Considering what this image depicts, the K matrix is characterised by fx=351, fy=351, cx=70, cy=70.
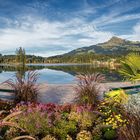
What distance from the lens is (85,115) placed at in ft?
28.3

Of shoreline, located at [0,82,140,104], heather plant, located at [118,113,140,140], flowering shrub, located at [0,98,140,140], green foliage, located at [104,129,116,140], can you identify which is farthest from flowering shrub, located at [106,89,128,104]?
heather plant, located at [118,113,140,140]

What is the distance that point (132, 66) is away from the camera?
791cm

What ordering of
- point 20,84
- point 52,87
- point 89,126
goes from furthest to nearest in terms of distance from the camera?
point 52,87 < point 20,84 < point 89,126

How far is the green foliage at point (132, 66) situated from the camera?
7690mm

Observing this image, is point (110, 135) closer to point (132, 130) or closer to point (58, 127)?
point (58, 127)

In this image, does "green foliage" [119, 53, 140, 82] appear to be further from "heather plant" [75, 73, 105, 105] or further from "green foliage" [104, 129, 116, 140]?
"heather plant" [75, 73, 105, 105]

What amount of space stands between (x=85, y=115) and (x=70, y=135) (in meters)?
0.76

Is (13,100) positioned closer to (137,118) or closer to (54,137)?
(54,137)

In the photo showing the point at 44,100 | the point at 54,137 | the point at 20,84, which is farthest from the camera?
the point at 44,100

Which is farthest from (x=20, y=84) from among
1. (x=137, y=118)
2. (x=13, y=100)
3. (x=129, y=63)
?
(x=137, y=118)

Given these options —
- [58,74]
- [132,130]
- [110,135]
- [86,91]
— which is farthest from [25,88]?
[58,74]

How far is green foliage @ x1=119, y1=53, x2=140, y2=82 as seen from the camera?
769cm

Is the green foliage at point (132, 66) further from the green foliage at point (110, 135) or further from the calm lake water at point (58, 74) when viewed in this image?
the calm lake water at point (58, 74)

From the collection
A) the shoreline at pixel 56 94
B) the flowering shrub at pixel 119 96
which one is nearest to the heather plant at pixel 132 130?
the flowering shrub at pixel 119 96
